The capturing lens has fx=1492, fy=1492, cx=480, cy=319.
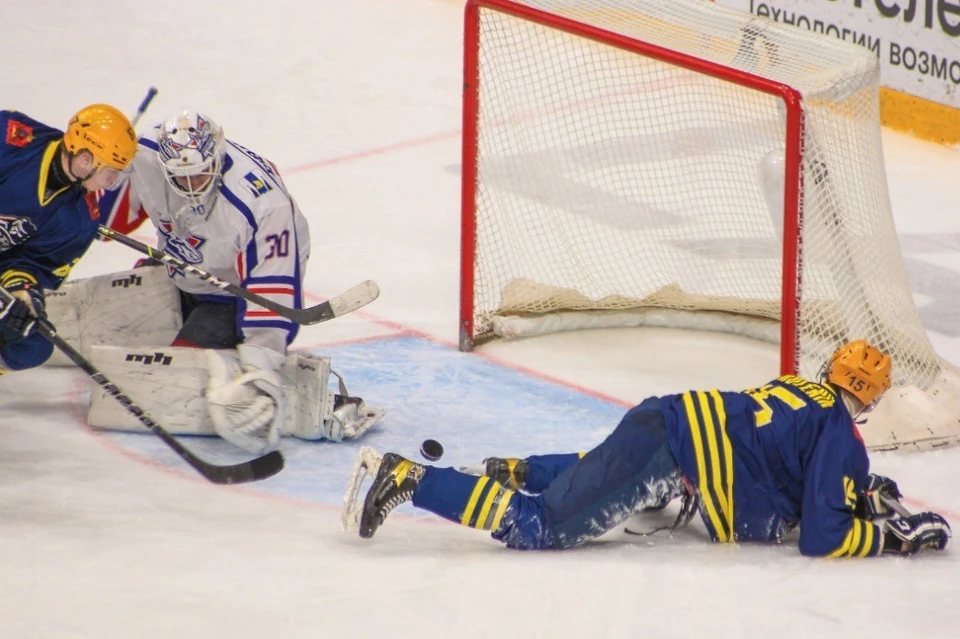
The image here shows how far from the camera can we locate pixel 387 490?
3.31m

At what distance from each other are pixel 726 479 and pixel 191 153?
62.4 inches

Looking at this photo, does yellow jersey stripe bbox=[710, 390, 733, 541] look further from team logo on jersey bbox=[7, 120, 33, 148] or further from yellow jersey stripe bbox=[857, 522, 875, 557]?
team logo on jersey bbox=[7, 120, 33, 148]

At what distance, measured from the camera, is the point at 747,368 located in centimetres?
468

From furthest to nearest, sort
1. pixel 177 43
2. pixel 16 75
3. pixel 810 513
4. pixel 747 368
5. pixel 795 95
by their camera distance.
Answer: pixel 177 43
pixel 16 75
pixel 747 368
pixel 795 95
pixel 810 513

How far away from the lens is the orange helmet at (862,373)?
327cm

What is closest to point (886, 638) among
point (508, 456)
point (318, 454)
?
point (508, 456)

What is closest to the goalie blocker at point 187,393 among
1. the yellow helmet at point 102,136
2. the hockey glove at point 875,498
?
the yellow helmet at point 102,136

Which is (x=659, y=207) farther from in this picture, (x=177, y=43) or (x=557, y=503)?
(x=177, y=43)

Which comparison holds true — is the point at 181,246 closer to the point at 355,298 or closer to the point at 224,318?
the point at 224,318

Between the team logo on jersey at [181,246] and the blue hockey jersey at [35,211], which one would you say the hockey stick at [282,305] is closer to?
the team logo on jersey at [181,246]

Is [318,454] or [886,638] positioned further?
[318,454]

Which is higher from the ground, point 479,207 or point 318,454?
point 479,207

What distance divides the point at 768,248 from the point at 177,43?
4.42 meters

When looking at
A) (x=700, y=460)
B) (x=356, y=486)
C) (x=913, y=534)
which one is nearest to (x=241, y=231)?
(x=356, y=486)
